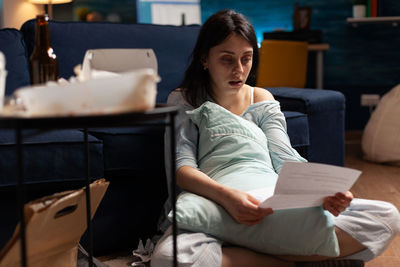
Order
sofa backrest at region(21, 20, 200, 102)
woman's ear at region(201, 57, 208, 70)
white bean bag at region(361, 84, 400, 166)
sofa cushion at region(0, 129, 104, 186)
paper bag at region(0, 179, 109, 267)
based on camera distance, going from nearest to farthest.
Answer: paper bag at region(0, 179, 109, 267) < sofa cushion at region(0, 129, 104, 186) < woman's ear at region(201, 57, 208, 70) < sofa backrest at region(21, 20, 200, 102) < white bean bag at region(361, 84, 400, 166)

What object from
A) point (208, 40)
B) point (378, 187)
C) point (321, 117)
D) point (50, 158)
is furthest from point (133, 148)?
point (378, 187)

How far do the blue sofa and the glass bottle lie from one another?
13.6 inches

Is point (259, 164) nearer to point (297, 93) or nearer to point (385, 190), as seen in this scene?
point (297, 93)

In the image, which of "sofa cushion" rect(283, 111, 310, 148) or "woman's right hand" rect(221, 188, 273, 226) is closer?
"woman's right hand" rect(221, 188, 273, 226)

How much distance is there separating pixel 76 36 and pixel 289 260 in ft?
4.49

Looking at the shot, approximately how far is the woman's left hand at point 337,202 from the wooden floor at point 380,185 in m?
0.48

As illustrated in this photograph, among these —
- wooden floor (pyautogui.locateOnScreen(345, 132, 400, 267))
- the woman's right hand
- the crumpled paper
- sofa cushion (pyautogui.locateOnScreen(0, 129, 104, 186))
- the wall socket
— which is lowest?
wooden floor (pyautogui.locateOnScreen(345, 132, 400, 267))

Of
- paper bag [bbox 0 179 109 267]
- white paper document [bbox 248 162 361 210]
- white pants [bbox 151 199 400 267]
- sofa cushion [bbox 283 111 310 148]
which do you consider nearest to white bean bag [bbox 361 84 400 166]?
sofa cushion [bbox 283 111 310 148]

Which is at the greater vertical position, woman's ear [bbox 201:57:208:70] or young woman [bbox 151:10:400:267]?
woman's ear [bbox 201:57:208:70]

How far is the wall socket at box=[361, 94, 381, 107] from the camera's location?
14.5 ft

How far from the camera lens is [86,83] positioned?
0.88 m

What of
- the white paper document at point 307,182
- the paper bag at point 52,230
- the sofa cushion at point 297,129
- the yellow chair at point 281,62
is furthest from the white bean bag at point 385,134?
the paper bag at point 52,230

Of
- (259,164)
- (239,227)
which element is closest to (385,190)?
(259,164)

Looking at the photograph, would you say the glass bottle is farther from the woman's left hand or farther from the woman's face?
the woman's left hand
